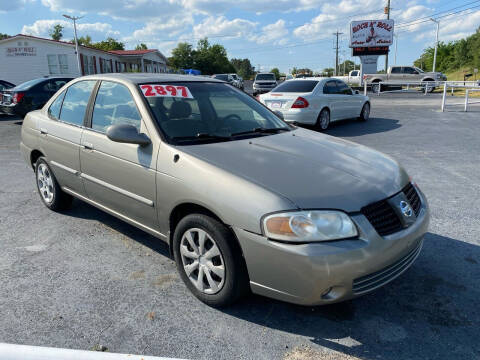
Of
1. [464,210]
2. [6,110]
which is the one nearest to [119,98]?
[464,210]

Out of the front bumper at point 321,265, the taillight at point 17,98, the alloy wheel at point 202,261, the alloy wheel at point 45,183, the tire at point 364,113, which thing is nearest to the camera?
the front bumper at point 321,265

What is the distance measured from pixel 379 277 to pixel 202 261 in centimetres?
119

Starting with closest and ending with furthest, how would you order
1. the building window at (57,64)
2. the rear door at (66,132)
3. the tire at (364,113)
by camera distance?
the rear door at (66,132), the tire at (364,113), the building window at (57,64)

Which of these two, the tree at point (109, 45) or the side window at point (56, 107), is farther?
the tree at point (109, 45)

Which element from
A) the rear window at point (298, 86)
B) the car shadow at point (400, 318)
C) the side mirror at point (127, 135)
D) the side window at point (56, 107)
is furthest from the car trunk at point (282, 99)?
the side mirror at point (127, 135)

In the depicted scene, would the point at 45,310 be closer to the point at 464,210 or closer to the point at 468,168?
A: the point at 464,210

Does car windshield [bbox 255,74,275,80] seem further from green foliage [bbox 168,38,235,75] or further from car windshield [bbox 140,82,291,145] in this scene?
green foliage [bbox 168,38,235,75]

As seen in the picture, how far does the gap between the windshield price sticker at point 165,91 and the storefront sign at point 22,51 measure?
37.1 m

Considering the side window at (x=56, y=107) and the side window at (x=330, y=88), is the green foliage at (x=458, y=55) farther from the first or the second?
the side window at (x=56, y=107)

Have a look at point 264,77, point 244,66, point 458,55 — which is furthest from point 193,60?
point 244,66

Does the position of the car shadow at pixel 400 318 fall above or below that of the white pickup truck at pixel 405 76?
below

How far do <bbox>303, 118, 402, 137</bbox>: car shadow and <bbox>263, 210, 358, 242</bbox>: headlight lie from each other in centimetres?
865

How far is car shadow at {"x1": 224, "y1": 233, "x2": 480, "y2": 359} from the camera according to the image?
2457 millimetres

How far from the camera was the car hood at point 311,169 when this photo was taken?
254 centimetres
